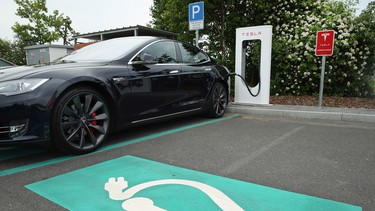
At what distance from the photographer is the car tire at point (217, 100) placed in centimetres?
575

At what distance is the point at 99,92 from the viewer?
368cm

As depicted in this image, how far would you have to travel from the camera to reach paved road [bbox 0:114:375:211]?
2574 millimetres

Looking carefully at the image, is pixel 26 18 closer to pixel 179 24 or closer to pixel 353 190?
pixel 179 24

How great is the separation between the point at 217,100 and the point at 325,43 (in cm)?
248

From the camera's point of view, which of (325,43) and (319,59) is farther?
(319,59)

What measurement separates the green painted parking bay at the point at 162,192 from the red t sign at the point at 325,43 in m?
4.41

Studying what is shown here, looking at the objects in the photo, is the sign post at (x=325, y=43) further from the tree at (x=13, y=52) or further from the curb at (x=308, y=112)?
the tree at (x=13, y=52)

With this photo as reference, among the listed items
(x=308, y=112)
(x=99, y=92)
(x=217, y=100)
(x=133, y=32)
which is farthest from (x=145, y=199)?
(x=133, y=32)

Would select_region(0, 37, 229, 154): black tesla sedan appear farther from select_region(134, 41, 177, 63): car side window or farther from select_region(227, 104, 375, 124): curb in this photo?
select_region(227, 104, 375, 124): curb

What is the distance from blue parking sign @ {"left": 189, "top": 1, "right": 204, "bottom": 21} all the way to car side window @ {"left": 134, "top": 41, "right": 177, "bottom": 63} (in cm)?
253

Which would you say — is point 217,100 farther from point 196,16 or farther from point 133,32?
point 133,32

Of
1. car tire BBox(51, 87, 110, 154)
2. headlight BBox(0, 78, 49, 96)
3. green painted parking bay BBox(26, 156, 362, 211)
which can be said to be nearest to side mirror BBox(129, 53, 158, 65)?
car tire BBox(51, 87, 110, 154)

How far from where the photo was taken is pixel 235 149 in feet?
12.4

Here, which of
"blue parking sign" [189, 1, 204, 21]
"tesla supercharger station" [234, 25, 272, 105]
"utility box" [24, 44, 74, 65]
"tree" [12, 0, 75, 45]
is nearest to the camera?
"tesla supercharger station" [234, 25, 272, 105]
